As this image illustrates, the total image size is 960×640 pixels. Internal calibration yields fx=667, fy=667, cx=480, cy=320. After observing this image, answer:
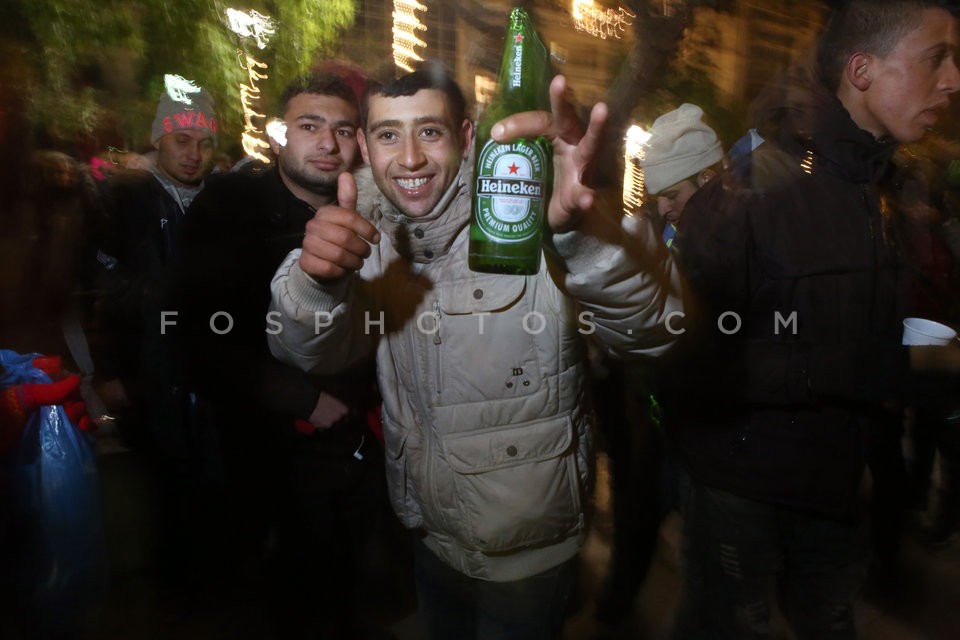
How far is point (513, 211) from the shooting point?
162cm

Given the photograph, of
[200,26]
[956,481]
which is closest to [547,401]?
[956,481]

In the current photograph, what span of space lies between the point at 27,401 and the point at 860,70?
3435mm

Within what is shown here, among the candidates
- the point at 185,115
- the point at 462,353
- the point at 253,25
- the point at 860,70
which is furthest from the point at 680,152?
the point at 253,25

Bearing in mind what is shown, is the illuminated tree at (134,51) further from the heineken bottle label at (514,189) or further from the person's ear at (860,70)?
the person's ear at (860,70)

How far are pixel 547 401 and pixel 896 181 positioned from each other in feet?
4.94

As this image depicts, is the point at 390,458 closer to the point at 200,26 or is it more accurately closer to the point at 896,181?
the point at 896,181

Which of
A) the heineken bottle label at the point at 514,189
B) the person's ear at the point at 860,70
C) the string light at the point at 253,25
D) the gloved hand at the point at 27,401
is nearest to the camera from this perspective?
the heineken bottle label at the point at 514,189

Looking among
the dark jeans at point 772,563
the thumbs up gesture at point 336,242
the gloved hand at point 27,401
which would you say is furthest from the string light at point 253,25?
the dark jeans at point 772,563

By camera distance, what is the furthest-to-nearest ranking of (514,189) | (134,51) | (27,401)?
(134,51) → (27,401) → (514,189)

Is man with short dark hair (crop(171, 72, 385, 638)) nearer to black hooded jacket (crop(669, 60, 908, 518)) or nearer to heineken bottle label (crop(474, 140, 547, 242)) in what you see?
heineken bottle label (crop(474, 140, 547, 242))

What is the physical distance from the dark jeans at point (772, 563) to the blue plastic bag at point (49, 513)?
262 centimetres

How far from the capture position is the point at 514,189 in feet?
5.27

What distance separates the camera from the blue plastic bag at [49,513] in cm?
286

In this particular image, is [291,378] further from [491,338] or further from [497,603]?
[497,603]
